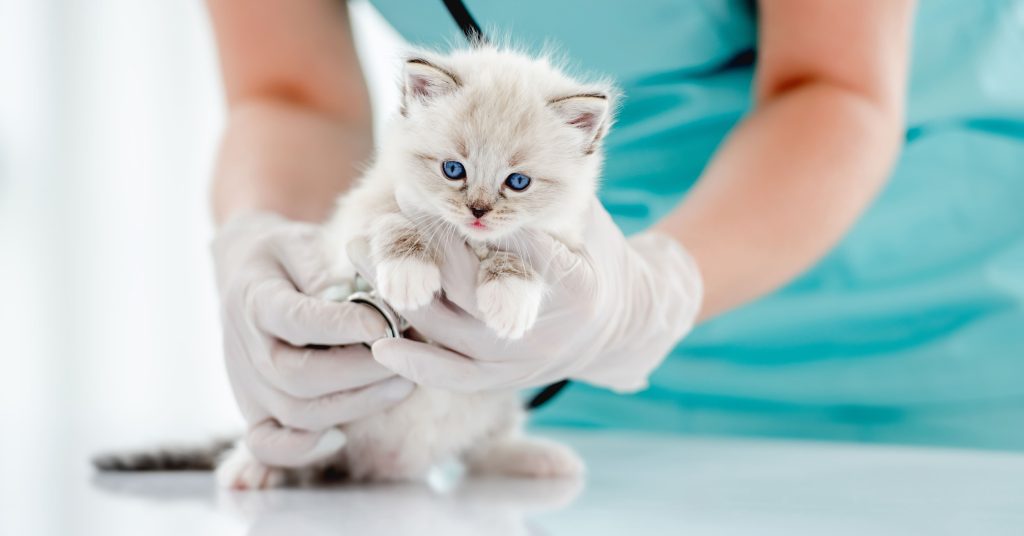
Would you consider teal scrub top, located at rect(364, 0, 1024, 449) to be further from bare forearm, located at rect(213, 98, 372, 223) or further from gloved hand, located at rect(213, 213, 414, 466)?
gloved hand, located at rect(213, 213, 414, 466)

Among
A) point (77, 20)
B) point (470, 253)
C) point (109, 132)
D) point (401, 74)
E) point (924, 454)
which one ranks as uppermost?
point (77, 20)

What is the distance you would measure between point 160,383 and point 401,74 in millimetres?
2733

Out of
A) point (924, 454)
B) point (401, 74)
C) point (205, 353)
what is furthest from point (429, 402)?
point (205, 353)

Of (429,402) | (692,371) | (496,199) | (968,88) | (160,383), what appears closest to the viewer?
(496,199)

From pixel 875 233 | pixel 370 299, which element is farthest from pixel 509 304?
pixel 875 233

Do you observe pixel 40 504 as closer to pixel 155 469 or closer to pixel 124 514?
pixel 124 514

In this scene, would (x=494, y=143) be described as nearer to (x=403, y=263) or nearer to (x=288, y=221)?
(x=403, y=263)

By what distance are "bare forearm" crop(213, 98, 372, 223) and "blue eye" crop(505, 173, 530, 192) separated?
0.78 meters

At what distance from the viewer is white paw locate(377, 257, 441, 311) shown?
116 cm

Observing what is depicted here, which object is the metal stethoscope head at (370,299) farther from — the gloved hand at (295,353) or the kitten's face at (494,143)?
the kitten's face at (494,143)

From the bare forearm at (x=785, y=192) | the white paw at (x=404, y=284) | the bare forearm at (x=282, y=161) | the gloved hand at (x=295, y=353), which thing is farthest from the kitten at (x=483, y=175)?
the bare forearm at (x=282, y=161)

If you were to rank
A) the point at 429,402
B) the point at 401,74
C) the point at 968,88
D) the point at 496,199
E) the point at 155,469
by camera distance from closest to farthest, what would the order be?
the point at 496,199, the point at 401,74, the point at 429,402, the point at 155,469, the point at 968,88

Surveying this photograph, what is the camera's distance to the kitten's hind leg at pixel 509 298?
116 cm

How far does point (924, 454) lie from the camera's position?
1778 mm
